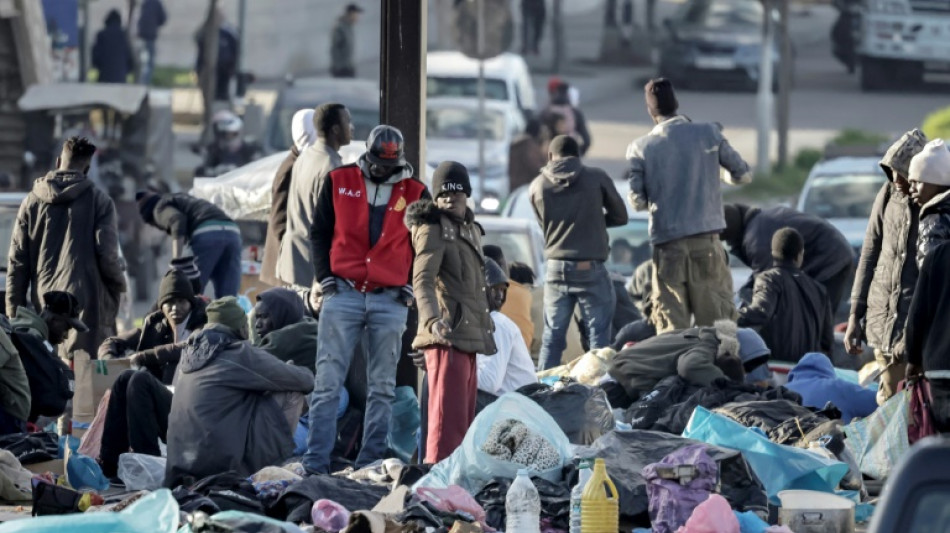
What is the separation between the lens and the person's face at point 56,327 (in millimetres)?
13250

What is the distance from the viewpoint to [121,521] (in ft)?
28.2

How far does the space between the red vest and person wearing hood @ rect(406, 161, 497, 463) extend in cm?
13

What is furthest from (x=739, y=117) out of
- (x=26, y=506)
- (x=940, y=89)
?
(x=26, y=506)

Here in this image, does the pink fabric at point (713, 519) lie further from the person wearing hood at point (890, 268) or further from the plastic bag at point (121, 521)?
the plastic bag at point (121, 521)

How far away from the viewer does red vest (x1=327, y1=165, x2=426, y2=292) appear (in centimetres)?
1112

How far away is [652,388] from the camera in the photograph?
1224 centimetres

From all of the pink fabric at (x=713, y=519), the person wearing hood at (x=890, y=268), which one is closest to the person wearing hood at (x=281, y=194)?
the person wearing hood at (x=890, y=268)

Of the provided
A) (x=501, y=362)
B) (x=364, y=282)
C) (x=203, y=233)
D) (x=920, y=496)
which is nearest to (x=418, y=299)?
(x=364, y=282)

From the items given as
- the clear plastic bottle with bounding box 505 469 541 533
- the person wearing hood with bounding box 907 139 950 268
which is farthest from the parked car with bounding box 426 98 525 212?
the clear plastic bottle with bounding box 505 469 541 533

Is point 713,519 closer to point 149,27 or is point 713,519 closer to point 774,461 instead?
point 774,461

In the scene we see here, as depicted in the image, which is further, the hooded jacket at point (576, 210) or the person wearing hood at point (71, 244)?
the person wearing hood at point (71, 244)

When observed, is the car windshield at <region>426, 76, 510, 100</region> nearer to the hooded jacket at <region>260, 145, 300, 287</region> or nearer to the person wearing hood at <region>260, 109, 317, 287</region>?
the person wearing hood at <region>260, 109, 317, 287</region>

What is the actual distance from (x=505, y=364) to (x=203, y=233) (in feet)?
12.7

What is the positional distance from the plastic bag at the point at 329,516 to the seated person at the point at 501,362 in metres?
2.15
